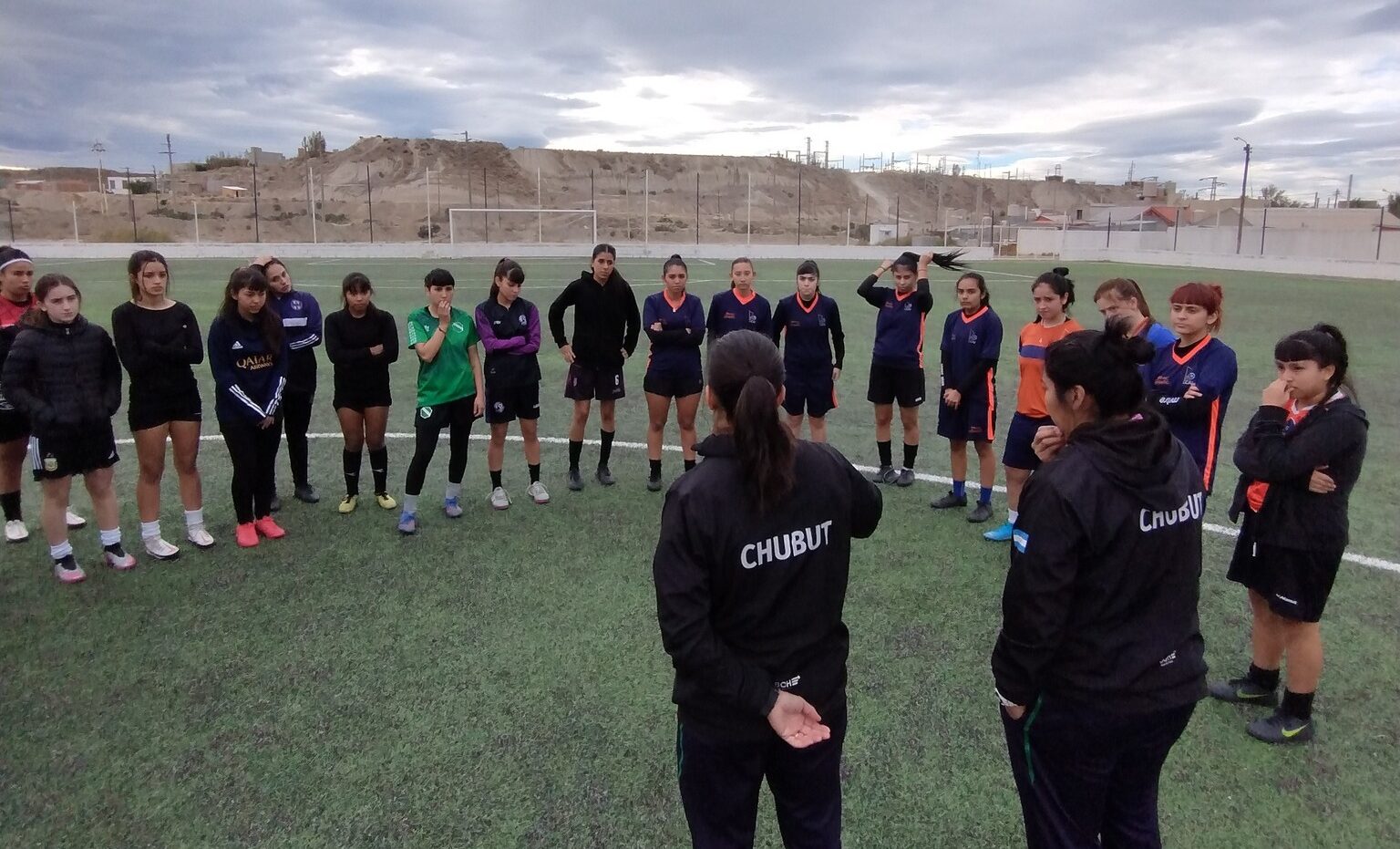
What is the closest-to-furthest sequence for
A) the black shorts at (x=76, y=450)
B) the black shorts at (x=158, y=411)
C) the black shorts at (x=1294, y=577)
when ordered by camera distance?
the black shorts at (x=1294, y=577) < the black shorts at (x=76, y=450) < the black shorts at (x=158, y=411)

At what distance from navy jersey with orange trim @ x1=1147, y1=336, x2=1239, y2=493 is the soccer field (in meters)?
1.15

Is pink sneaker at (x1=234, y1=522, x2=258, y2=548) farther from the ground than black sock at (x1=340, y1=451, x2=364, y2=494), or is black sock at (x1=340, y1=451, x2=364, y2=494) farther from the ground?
black sock at (x1=340, y1=451, x2=364, y2=494)

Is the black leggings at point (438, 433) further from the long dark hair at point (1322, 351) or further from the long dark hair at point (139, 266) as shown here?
the long dark hair at point (1322, 351)

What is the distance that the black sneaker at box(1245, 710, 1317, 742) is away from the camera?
3.87 metres

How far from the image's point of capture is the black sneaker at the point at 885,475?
7637mm

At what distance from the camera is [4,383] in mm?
5059

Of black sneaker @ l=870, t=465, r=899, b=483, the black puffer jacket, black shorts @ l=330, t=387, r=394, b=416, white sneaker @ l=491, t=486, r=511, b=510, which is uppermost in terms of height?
the black puffer jacket

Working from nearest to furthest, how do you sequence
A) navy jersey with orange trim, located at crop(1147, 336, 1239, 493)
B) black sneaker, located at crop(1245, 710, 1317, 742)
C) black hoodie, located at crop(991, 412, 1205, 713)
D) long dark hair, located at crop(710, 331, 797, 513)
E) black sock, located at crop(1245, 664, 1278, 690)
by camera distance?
long dark hair, located at crop(710, 331, 797, 513) → black hoodie, located at crop(991, 412, 1205, 713) → black sneaker, located at crop(1245, 710, 1317, 742) → black sock, located at crop(1245, 664, 1278, 690) → navy jersey with orange trim, located at crop(1147, 336, 1239, 493)

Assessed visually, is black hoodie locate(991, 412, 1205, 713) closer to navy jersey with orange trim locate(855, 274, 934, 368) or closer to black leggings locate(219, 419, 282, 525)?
navy jersey with orange trim locate(855, 274, 934, 368)

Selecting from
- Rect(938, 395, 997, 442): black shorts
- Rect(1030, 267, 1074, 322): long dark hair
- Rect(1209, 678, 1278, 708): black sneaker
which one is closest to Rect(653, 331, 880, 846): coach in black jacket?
Rect(1209, 678, 1278, 708): black sneaker

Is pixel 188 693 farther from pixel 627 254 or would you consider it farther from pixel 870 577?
pixel 627 254

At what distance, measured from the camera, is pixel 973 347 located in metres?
6.74

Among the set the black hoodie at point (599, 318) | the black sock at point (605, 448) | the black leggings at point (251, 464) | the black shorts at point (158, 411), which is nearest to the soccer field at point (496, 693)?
the black leggings at point (251, 464)

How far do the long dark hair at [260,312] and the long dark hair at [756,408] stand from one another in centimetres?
476
